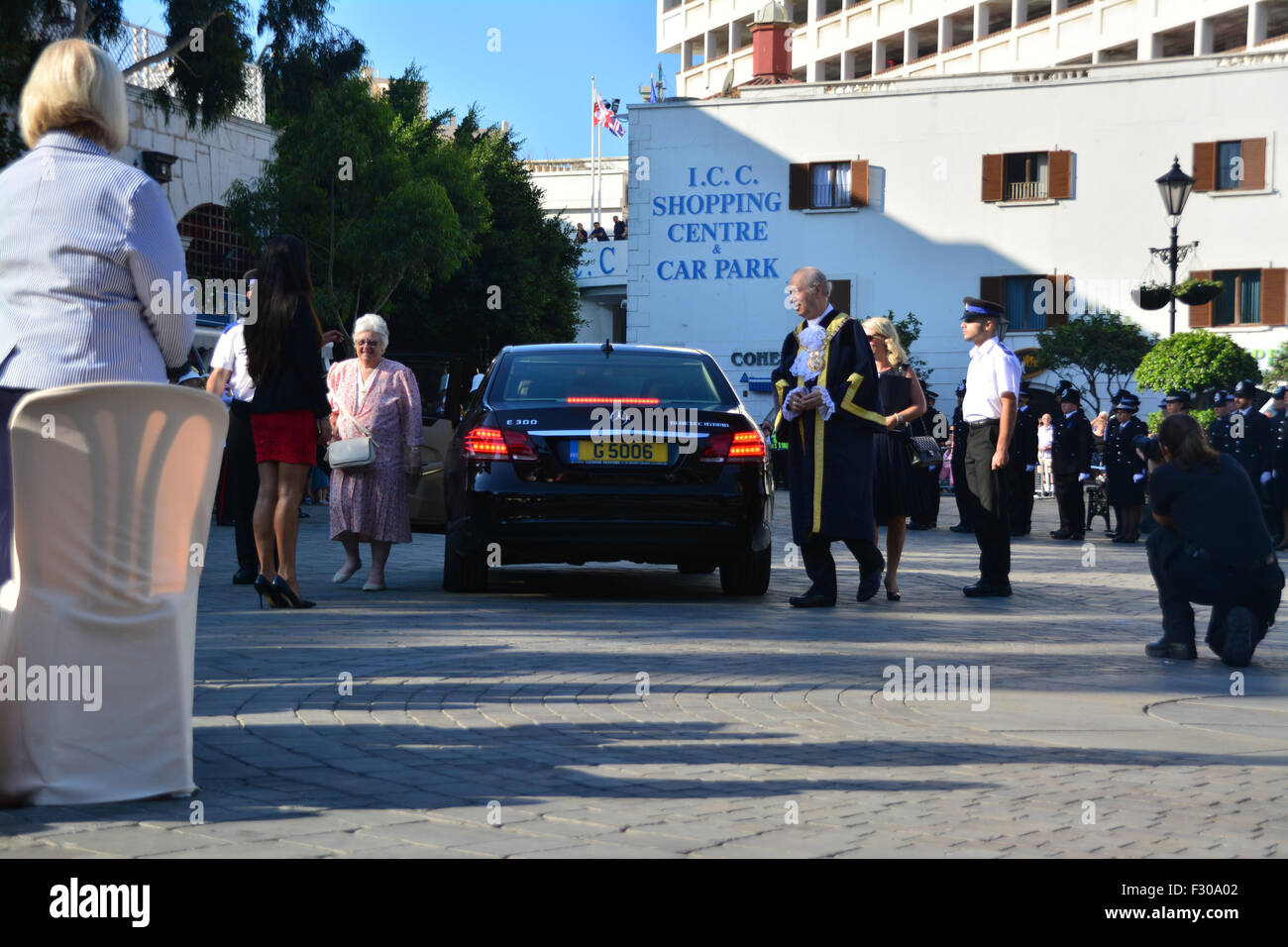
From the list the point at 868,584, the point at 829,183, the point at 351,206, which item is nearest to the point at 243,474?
the point at 868,584

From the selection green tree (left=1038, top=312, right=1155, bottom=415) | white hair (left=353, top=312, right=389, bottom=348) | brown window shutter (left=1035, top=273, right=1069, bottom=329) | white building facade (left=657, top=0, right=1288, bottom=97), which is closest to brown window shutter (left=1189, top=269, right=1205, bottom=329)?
green tree (left=1038, top=312, right=1155, bottom=415)

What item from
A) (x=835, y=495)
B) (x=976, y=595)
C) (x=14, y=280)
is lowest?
(x=976, y=595)

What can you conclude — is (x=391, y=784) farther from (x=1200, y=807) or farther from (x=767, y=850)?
(x=1200, y=807)

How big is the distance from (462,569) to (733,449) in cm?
196

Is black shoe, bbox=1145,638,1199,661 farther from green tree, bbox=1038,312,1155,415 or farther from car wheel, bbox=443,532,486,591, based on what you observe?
green tree, bbox=1038,312,1155,415

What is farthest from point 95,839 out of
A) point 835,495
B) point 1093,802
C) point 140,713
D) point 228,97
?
point 228,97

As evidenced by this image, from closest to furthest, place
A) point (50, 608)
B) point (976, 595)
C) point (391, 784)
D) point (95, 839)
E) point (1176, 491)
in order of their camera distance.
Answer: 1. point (95, 839)
2. point (50, 608)
3. point (391, 784)
4. point (1176, 491)
5. point (976, 595)

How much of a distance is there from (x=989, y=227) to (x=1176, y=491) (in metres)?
36.1

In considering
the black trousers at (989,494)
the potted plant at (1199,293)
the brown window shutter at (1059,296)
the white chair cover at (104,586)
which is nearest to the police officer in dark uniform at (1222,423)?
the potted plant at (1199,293)

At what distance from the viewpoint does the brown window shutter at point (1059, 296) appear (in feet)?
141

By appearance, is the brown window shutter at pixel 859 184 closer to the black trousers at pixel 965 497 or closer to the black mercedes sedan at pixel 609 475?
the black trousers at pixel 965 497

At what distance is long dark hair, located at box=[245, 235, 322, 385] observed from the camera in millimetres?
9375

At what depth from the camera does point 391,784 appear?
4.86 metres

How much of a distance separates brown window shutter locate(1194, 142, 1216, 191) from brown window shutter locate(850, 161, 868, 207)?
8.22 m
